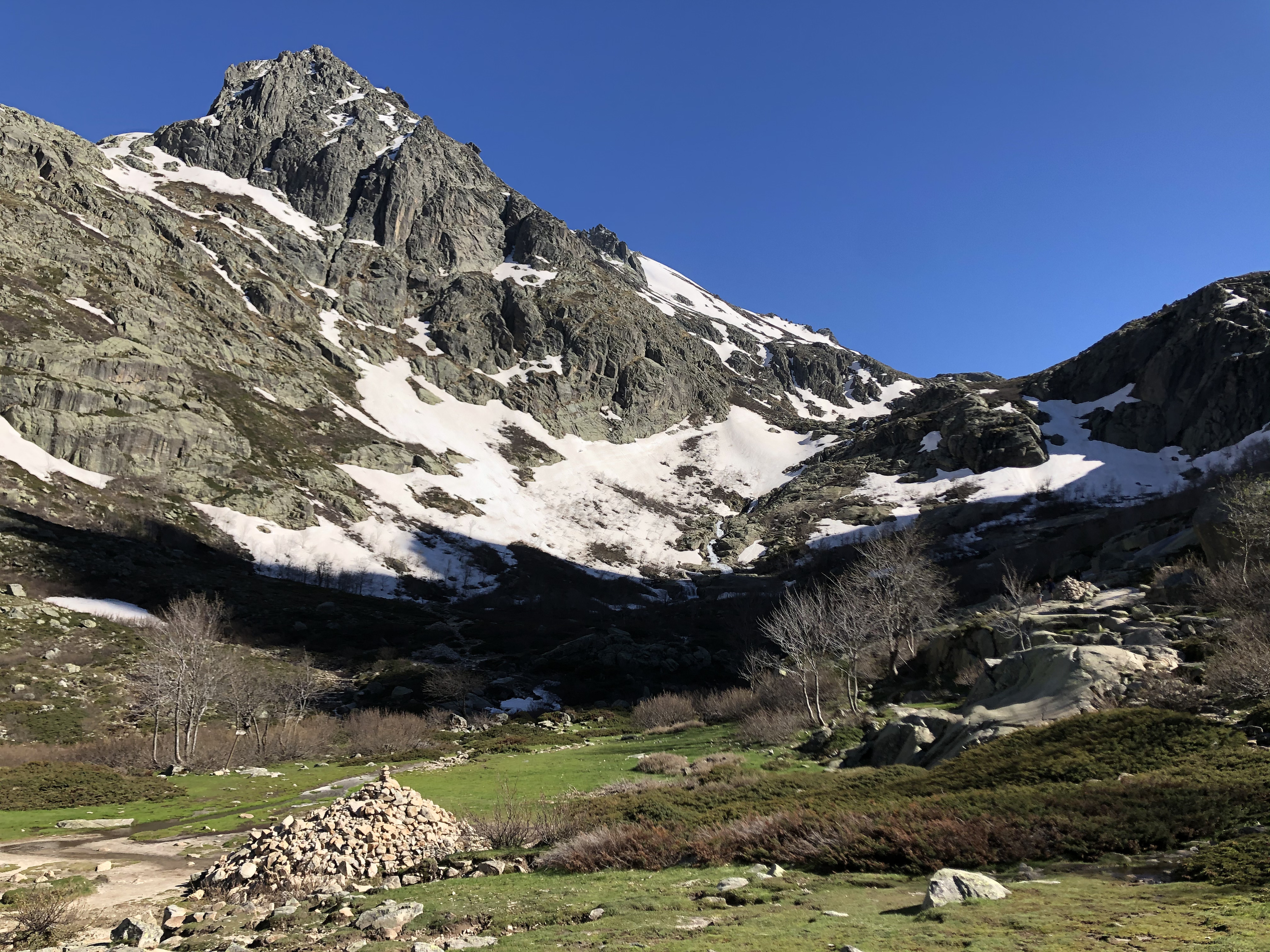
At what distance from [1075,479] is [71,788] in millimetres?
159438

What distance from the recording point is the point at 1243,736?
1324 cm

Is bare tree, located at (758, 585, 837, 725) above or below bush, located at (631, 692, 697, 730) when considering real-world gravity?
above

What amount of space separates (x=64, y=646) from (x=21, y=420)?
55.6m

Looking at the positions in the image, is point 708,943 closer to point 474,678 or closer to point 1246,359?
point 474,678

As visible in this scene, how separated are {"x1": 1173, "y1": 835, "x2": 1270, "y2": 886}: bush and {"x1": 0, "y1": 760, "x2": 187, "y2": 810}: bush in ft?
97.6

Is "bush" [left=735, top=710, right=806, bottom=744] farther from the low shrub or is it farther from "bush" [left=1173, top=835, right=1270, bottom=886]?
"bush" [left=1173, top=835, right=1270, bottom=886]

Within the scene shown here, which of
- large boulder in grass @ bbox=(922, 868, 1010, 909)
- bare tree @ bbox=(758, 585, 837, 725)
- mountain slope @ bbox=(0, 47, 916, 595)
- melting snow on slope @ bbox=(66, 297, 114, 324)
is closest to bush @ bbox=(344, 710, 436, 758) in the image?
bare tree @ bbox=(758, 585, 837, 725)

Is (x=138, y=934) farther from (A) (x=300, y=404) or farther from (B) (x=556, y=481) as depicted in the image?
(B) (x=556, y=481)

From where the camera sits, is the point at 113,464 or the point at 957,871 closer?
the point at 957,871

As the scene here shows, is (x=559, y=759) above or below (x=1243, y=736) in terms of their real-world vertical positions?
below

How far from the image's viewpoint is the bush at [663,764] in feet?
A: 86.6

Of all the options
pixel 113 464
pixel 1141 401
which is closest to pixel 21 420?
pixel 113 464

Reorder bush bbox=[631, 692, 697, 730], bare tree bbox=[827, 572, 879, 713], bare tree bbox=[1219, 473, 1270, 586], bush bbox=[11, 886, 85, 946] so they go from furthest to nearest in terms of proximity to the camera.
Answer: bush bbox=[631, 692, 697, 730]
bare tree bbox=[827, 572, 879, 713]
bare tree bbox=[1219, 473, 1270, 586]
bush bbox=[11, 886, 85, 946]

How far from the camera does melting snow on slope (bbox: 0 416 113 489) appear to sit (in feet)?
275
